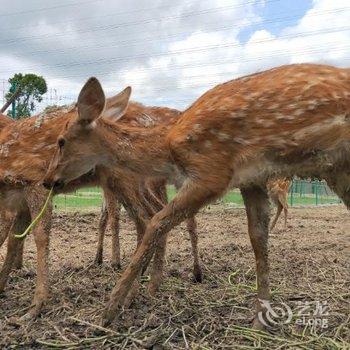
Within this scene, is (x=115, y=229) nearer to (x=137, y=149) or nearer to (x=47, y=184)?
(x=47, y=184)

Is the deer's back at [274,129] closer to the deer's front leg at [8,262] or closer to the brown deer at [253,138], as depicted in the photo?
the brown deer at [253,138]

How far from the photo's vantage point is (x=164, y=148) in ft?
16.6

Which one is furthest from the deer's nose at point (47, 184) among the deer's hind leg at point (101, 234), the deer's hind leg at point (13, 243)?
the deer's hind leg at point (101, 234)

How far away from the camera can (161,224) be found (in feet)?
15.1

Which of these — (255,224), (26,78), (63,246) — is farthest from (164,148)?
(26,78)

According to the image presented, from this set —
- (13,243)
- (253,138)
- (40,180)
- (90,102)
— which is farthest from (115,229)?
(253,138)

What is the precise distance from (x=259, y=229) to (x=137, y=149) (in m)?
1.24

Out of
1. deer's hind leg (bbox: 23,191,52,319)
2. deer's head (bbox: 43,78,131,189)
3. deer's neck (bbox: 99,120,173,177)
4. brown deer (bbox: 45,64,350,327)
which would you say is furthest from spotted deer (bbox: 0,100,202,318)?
brown deer (bbox: 45,64,350,327)

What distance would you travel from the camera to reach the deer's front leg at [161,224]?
4.54 metres

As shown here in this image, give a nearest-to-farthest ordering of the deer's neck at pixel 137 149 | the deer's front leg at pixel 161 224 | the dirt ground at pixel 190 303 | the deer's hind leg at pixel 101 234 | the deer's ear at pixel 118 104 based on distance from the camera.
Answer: the dirt ground at pixel 190 303, the deer's front leg at pixel 161 224, the deer's neck at pixel 137 149, the deer's ear at pixel 118 104, the deer's hind leg at pixel 101 234

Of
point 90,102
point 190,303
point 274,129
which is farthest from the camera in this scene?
point 190,303

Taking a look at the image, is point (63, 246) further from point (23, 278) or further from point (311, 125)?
point (311, 125)

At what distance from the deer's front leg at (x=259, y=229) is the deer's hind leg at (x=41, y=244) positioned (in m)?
1.84

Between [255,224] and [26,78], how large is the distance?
2842 cm
